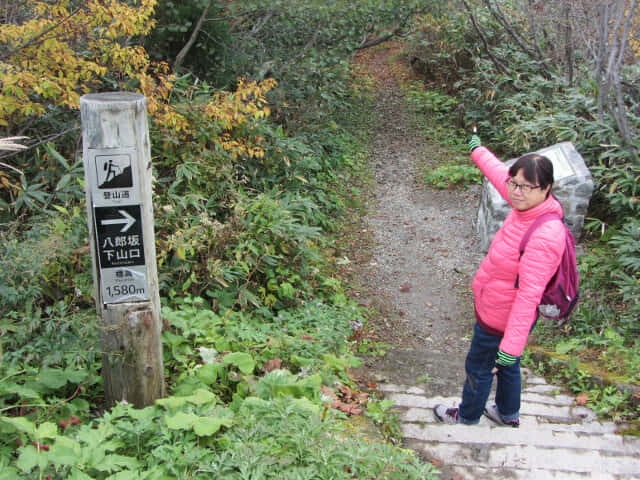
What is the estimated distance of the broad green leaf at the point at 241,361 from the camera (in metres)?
3.51

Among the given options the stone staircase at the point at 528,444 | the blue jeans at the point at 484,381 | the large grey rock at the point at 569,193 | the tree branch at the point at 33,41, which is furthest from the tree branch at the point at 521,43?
the blue jeans at the point at 484,381

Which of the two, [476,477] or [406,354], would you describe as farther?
[406,354]

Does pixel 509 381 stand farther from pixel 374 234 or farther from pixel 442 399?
pixel 374 234

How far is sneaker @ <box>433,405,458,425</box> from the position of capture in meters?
Answer: 4.09

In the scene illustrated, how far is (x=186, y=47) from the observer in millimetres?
7797

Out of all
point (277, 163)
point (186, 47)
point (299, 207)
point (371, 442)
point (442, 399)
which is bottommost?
point (442, 399)

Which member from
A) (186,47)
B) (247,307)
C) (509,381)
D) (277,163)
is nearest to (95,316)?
(247,307)

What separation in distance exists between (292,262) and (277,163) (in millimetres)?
2511

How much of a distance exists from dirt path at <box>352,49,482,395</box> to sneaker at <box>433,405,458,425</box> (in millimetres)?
509

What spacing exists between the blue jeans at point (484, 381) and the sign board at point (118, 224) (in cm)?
220

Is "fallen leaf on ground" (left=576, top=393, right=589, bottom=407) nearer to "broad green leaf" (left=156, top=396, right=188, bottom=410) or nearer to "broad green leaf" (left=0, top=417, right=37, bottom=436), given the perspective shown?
"broad green leaf" (left=156, top=396, right=188, bottom=410)

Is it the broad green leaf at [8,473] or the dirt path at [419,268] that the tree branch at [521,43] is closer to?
the dirt path at [419,268]

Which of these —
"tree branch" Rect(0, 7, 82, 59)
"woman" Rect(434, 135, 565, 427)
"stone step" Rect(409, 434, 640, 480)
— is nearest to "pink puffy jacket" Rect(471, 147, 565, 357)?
"woman" Rect(434, 135, 565, 427)

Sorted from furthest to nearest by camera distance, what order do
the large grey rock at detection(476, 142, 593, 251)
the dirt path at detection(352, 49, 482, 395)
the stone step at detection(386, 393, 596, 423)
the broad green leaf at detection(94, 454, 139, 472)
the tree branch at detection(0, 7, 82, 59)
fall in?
the large grey rock at detection(476, 142, 593, 251), the dirt path at detection(352, 49, 482, 395), the tree branch at detection(0, 7, 82, 59), the stone step at detection(386, 393, 596, 423), the broad green leaf at detection(94, 454, 139, 472)
